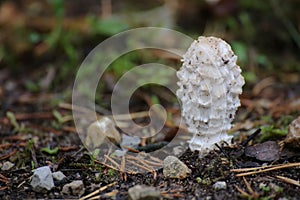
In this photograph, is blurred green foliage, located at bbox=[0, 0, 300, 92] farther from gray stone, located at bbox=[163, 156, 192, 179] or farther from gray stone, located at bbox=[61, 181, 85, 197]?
gray stone, located at bbox=[61, 181, 85, 197]

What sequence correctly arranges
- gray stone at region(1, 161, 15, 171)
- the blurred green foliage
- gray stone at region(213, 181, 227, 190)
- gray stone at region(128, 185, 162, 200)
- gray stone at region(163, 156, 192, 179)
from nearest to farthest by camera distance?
1. gray stone at region(128, 185, 162, 200)
2. gray stone at region(213, 181, 227, 190)
3. gray stone at region(163, 156, 192, 179)
4. gray stone at region(1, 161, 15, 171)
5. the blurred green foliage

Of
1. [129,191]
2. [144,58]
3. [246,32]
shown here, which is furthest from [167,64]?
[129,191]

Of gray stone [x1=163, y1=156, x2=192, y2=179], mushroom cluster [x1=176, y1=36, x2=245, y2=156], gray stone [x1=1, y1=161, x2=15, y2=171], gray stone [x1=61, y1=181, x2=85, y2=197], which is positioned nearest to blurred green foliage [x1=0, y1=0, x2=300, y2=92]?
gray stone [x1=1, y1=161, x2=15, y2=171]

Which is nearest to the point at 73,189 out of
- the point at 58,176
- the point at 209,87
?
the point at 58,176

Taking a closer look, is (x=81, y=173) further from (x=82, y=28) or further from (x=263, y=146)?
(x=82, y=28)

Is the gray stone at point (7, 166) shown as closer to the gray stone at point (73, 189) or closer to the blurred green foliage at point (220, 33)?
the gray stone at point (73, 189)

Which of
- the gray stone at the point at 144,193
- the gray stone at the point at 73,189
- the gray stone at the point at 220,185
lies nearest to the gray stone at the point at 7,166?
the gray stone at the point at 73,189
